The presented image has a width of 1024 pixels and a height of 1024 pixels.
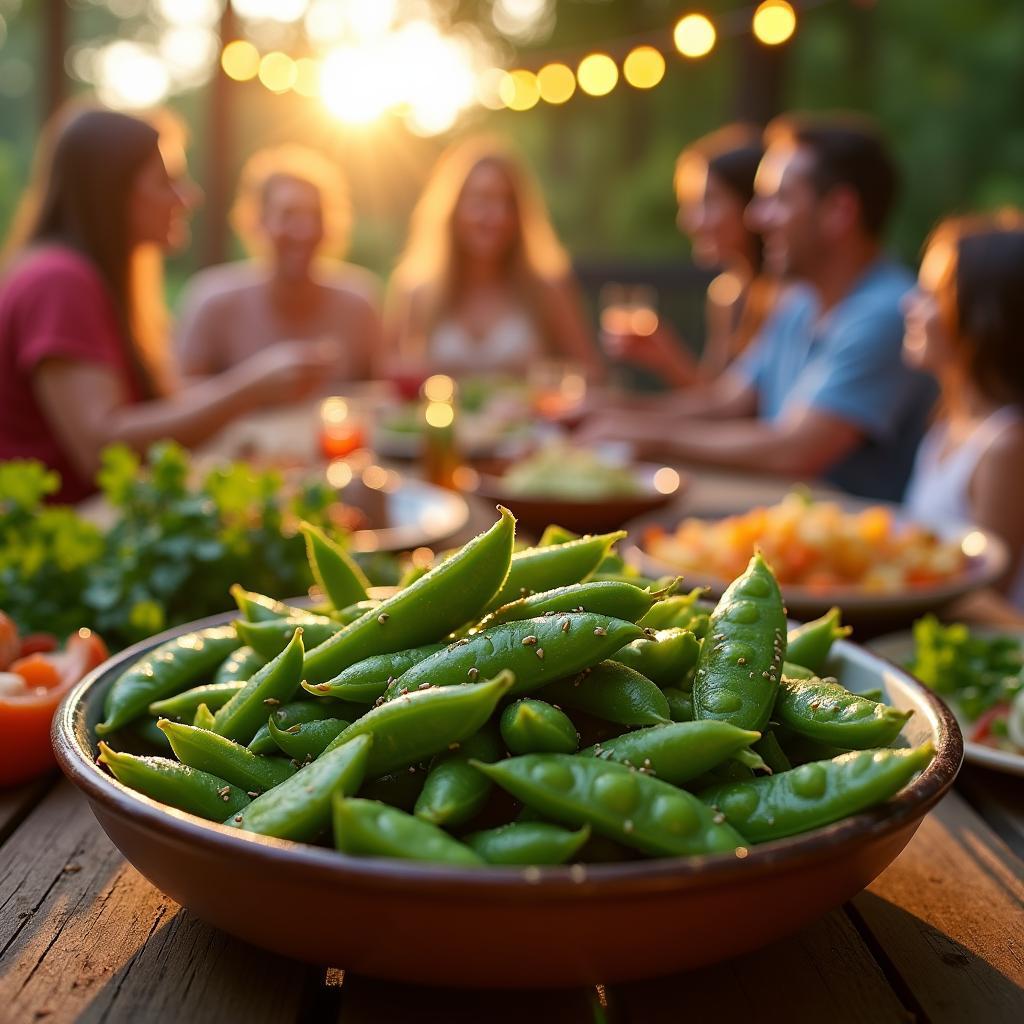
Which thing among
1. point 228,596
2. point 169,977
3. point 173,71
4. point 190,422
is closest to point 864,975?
point 169,977

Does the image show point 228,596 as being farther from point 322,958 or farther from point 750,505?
point 750,505

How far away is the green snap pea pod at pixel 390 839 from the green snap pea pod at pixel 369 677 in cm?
16

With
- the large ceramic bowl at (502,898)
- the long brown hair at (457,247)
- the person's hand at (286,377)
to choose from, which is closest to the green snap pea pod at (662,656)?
the large ceramic bowl at (502,898)

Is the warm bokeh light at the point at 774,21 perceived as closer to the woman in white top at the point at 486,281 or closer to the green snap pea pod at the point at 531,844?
the woman in white top at the point at 486,281

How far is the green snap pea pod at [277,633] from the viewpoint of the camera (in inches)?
44.7

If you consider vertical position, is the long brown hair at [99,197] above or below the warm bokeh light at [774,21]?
below

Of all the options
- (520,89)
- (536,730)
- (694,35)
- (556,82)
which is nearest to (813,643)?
(536,730)

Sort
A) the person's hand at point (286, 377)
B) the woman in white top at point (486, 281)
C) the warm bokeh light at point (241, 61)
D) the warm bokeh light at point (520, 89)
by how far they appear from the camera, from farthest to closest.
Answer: the warm bokeh light at point (241, 61) < the woman in white top at point (486, 281) < the warm bokeh light at point (520, 89) < the person's hand at point (286, 377)

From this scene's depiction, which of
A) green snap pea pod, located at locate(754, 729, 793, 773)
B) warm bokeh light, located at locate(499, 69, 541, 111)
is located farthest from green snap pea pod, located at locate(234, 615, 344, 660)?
warm bokeh light, located at locate(499, 69, 541, 111)

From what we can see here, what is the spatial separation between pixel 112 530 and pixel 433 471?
1.62 metres

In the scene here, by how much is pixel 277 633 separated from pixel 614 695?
1.25 ft

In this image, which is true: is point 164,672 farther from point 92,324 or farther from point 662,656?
point 92,324

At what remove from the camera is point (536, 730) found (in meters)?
0.89

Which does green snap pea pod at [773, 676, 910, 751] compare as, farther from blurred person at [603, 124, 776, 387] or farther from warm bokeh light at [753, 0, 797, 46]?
warm bokeh light at [753, 0, 797, 46]
